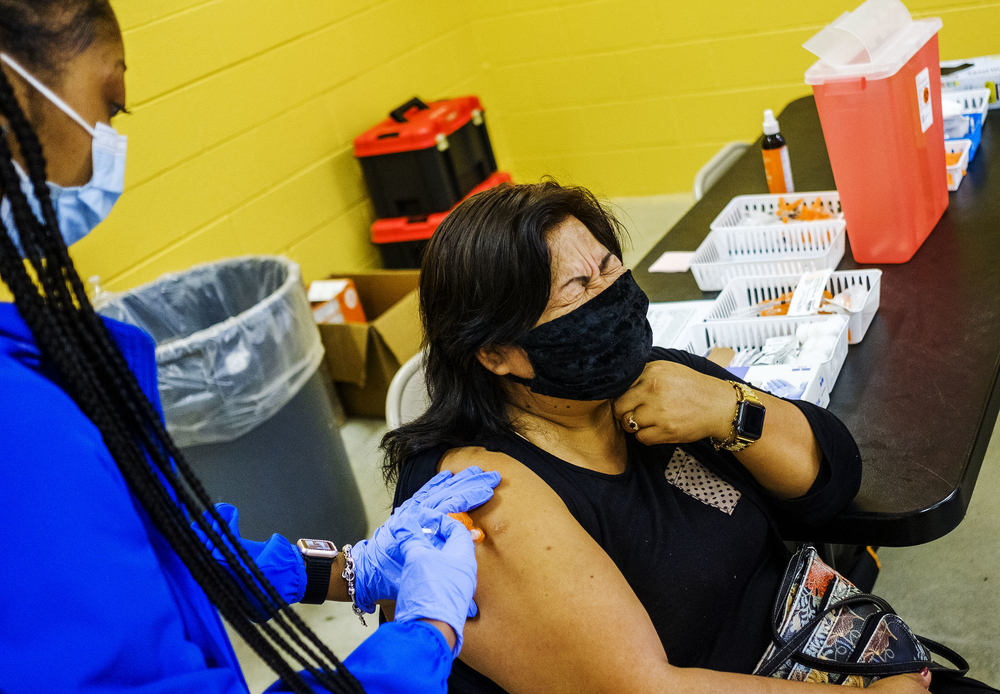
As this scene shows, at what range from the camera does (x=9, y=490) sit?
77 centimetres

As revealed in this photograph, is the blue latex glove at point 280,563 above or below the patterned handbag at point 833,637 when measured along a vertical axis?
above

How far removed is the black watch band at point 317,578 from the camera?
1.37 meters

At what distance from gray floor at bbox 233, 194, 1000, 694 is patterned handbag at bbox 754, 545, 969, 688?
28.3 inches

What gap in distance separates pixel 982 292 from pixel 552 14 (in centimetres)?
319

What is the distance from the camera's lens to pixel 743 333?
68.4 inches

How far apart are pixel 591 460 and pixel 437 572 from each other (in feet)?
1.15

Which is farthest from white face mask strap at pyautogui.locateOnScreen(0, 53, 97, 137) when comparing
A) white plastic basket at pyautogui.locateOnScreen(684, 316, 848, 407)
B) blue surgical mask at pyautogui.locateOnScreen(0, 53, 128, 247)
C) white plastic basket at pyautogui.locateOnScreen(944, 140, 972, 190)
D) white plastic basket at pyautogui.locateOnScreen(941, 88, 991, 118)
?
white plastic basket at pyautogui.locateOnScreen(941, 88, 991, 118)

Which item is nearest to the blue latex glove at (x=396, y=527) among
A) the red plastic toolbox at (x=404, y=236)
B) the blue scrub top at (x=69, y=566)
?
the blue scrub top at (x=69, y=566)

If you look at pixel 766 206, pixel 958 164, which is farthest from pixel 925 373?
pixel 958 164

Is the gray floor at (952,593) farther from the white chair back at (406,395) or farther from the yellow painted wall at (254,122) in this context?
the yellow painted wall at (254,122)

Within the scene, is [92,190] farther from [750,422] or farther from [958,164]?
[958,164]

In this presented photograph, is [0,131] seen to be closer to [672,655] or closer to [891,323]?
[672,655]

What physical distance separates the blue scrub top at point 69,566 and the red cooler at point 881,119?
1.51 m

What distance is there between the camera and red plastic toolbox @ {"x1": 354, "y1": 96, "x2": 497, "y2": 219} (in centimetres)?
369
